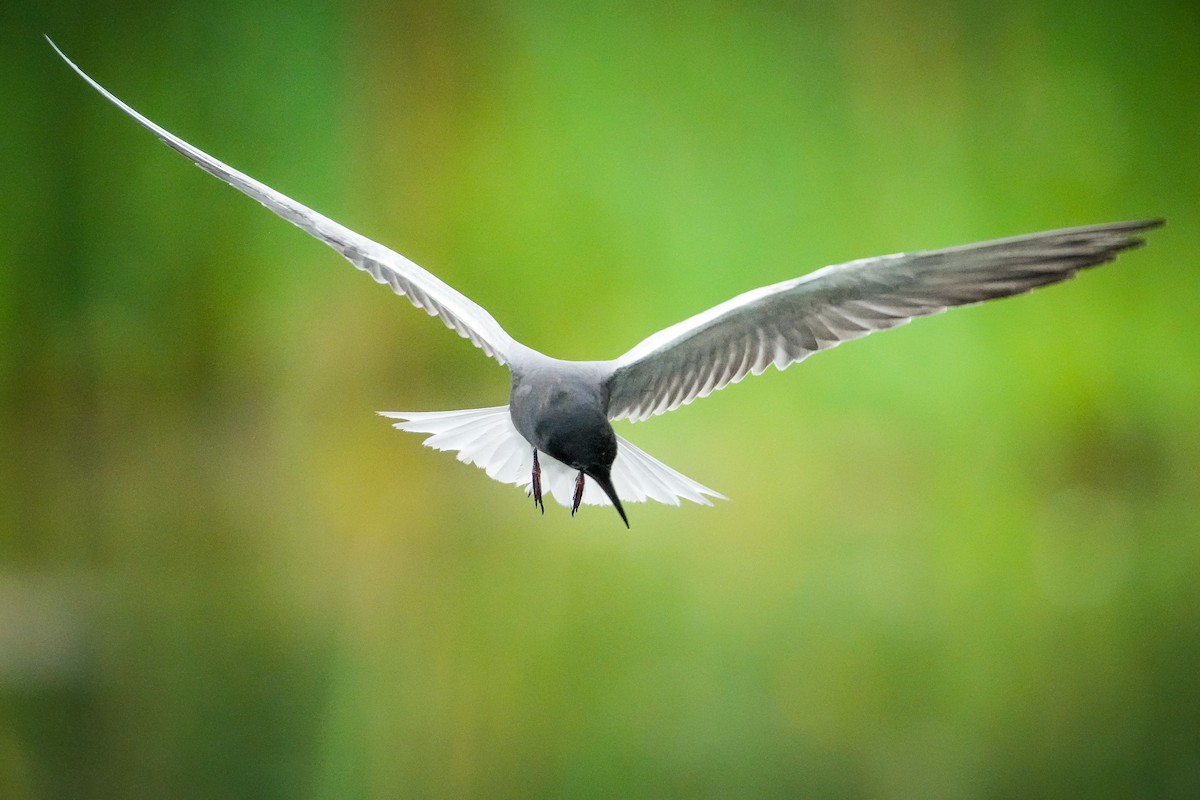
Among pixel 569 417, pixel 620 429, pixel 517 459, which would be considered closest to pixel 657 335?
pixel 569 417

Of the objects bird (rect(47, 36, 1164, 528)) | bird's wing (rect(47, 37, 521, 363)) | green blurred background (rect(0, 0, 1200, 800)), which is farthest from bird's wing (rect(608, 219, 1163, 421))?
green blurred background (rect(0, 0, 1200, 800))

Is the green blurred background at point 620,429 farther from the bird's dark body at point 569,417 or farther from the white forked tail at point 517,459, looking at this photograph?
the bird's dark body at point 569,417

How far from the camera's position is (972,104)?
186cm

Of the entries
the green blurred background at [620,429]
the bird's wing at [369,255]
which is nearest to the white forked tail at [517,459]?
the bird's wing at [369,255]

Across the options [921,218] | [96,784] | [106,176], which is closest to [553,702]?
[96,784]

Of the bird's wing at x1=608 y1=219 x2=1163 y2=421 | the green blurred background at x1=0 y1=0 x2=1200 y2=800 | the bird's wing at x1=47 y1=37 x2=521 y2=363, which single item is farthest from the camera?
the green blurred background at x1=0 y1=0 x2=1200 y2=800

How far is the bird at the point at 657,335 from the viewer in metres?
1.13

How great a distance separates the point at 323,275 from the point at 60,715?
3.07 ft

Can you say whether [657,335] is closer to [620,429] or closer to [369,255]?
[369,255]

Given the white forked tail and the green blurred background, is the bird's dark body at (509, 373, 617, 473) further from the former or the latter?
the green blurred background

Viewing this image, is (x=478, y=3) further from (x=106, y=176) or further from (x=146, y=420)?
(x=146, y=420)

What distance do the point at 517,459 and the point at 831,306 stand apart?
499 mm

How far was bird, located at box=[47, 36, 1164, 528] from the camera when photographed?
44.4 inches

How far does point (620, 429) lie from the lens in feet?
5.74
